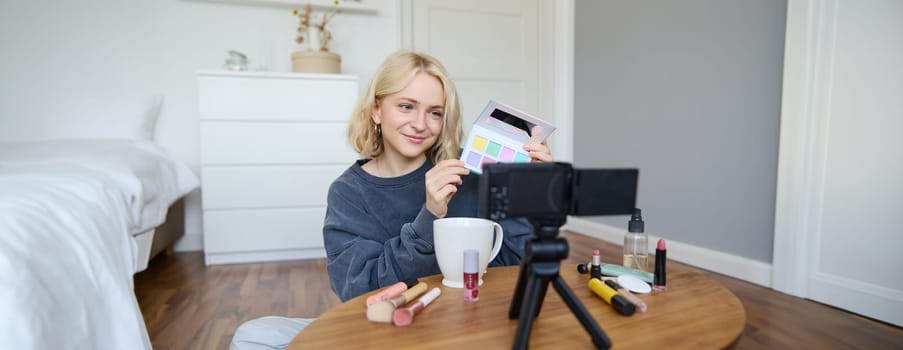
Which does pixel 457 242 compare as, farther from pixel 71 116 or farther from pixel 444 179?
Result: pixel 71 116

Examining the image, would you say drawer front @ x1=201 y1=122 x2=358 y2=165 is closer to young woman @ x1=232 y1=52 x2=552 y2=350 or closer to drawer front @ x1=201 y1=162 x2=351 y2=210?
drawer front @ x1=201 y1=162 x2=351 y2=210

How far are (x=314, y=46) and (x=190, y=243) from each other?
133cm

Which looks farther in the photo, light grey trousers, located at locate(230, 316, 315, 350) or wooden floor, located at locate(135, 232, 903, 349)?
wooden floor, located at locate(135, 232, 903, 349)

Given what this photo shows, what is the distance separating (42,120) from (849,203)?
12.0 feet

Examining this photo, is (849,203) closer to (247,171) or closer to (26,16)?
(247,171)

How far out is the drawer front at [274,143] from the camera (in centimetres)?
239

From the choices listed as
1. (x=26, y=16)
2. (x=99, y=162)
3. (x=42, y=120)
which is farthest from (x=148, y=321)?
(x=26, y=16)

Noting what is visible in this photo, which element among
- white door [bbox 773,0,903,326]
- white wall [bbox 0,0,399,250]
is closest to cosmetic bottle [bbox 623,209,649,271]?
white door [bbox 773,0,903,326]

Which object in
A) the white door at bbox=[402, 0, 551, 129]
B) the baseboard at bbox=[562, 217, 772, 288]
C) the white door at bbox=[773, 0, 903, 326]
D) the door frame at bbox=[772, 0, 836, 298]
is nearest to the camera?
the white door at bbox=[773, 0, 903, 326]

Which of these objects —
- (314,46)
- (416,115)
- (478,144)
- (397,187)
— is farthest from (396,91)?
(314,46)

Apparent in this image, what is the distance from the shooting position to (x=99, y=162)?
158cm

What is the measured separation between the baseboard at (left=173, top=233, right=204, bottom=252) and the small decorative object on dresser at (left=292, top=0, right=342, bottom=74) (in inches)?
44.5

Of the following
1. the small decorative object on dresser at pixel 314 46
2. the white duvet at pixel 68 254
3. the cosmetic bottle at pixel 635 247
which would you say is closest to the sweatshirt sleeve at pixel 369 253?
the cosmetic bottle at pixel 635 247

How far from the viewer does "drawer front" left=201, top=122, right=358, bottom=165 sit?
239 centimetres
